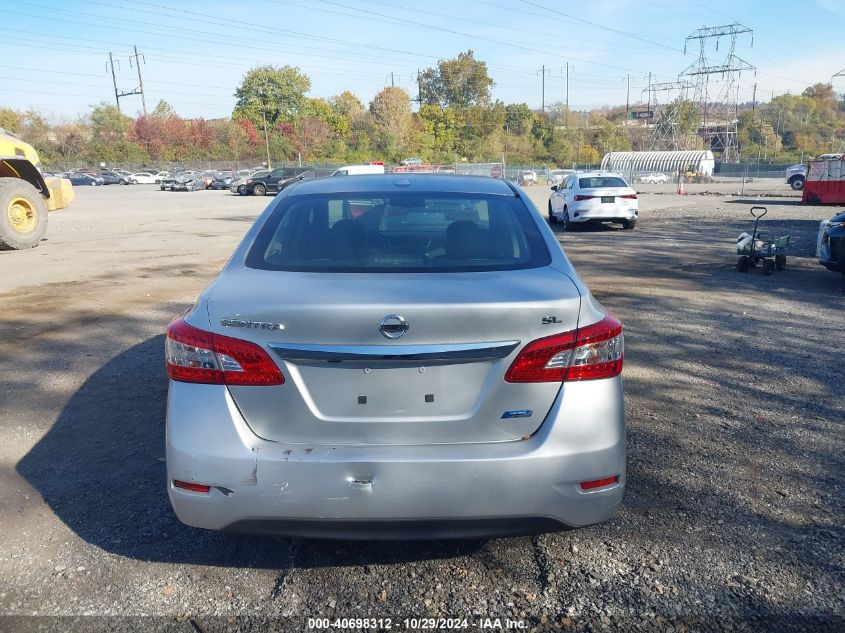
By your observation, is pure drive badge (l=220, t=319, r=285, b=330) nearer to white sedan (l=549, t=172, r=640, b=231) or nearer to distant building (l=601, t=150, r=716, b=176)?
white sedan (l=549, t=172, r=640, b=231)

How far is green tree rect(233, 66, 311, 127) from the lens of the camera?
97.1 m

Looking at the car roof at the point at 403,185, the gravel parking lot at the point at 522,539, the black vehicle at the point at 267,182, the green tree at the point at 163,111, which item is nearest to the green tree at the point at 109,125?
the green tree at the point at 163,111

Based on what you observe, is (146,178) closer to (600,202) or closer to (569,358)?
(600,202)

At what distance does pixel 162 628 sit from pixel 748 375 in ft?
15.9

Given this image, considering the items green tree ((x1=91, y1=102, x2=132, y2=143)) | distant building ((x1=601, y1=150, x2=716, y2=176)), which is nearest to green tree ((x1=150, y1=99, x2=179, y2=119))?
Answer: green tree ((x1=91, y1=102, x2=132, y2=143))

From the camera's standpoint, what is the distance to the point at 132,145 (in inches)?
3460

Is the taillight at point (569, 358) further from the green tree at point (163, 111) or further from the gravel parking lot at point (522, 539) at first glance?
the green tree at point (163, 111)

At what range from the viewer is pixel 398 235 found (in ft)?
12.3

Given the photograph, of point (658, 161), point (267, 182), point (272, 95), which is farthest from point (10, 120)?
point (658, 161)

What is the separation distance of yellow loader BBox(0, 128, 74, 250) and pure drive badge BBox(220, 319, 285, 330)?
553 inches

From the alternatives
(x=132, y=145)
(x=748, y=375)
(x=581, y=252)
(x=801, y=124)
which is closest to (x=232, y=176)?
(x=132, y=145)

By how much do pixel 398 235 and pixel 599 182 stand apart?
16.1 m

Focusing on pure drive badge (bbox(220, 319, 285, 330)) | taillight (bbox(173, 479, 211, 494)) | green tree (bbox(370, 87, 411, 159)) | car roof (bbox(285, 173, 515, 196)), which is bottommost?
taillight (bbox(173, 479, 211, 494))

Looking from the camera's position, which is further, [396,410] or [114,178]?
[114,178]
